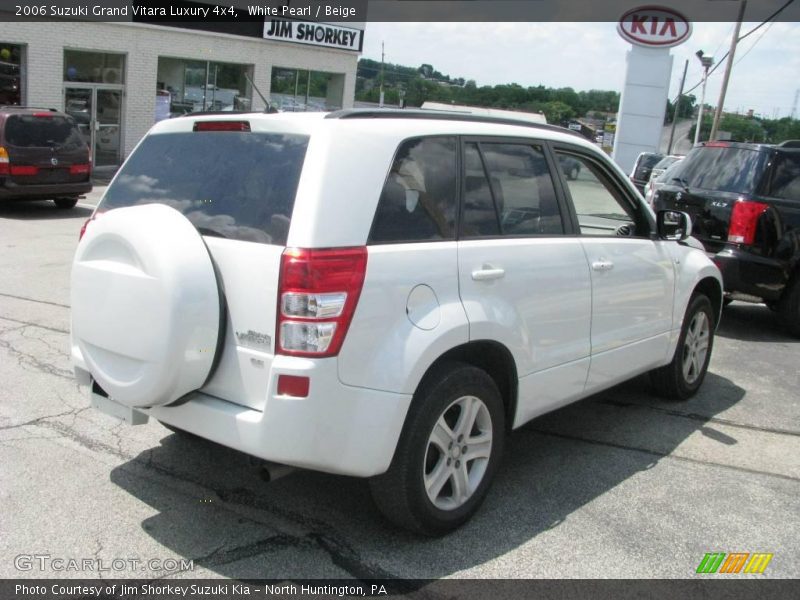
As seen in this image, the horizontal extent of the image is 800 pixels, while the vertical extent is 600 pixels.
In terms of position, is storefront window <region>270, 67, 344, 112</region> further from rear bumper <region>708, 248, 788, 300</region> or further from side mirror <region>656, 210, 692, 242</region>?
side mirror <region>656, 210, 692, 242</region>

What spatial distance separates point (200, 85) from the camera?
22.4m

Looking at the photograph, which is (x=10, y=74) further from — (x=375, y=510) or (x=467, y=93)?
(x=375, y=510)

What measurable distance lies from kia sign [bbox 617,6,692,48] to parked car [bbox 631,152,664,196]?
344 cm

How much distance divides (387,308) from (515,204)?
3.92 feet

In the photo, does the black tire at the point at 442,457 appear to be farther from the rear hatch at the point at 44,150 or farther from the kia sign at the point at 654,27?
the kia sign at the point at 654,27

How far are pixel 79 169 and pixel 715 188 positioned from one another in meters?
10.6

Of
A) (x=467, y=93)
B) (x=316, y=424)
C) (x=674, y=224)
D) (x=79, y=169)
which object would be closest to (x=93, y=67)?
(x=79, y=169)

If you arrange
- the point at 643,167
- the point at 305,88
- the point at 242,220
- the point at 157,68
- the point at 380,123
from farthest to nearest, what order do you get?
the point at 305,88 → the point at 643,167 → the point at 157,68 → the point at 380,123 → the point at 242,220

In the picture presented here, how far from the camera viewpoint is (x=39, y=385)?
17.6ft

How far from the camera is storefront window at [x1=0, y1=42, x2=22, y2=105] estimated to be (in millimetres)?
17562

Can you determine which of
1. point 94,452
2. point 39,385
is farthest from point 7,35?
point 94,452

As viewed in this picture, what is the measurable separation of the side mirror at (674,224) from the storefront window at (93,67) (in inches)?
675

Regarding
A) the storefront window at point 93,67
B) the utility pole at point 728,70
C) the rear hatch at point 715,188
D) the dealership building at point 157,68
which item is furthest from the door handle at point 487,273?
the utility pole at point 728,70

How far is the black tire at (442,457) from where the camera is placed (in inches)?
134
